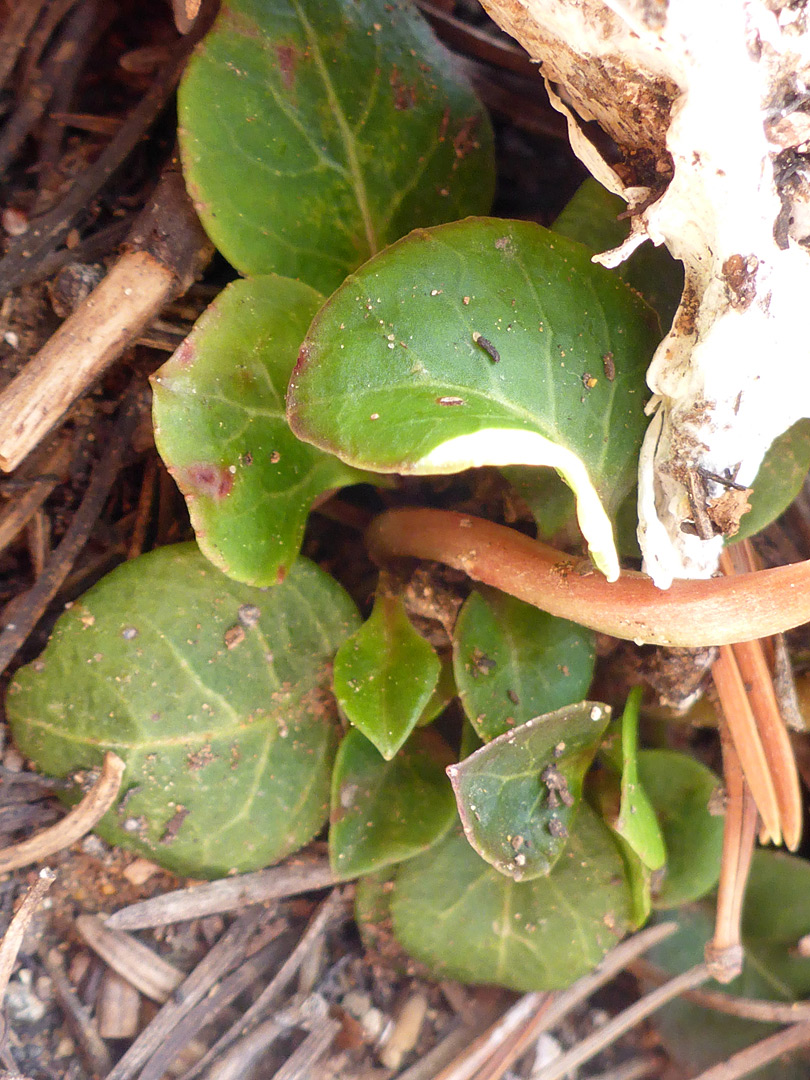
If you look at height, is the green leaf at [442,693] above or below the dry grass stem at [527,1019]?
above

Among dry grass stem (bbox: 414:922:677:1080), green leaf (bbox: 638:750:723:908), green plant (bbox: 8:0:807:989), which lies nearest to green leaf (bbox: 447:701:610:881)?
green plant (bbox: 8:0:807:989)

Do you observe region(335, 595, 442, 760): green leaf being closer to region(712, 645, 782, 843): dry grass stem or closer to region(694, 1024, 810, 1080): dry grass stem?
region(712, 645, 782, 843): dry grass stem

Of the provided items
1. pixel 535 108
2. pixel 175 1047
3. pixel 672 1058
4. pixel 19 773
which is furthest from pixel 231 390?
pixel 672 1058

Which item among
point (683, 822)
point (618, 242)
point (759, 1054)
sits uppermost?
point (618, 242)

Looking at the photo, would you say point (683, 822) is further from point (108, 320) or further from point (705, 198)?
point (108, 320)

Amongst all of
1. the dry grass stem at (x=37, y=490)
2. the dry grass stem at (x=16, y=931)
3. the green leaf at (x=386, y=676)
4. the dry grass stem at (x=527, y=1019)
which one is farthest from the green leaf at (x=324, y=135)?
the dry grass stem at (x=527, y=1019)

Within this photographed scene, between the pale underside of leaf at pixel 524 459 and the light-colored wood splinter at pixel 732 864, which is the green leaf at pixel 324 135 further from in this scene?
the light-colored wood splinter at pixel 732 864

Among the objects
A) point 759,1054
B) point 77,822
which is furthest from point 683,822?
point 77,822
